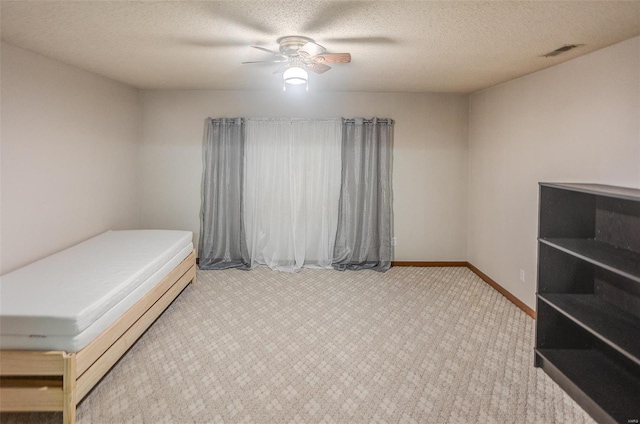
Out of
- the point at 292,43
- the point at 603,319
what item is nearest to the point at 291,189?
the point at 292,43

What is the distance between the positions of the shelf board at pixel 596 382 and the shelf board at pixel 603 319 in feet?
1.17

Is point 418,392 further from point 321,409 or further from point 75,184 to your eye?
point 75,184

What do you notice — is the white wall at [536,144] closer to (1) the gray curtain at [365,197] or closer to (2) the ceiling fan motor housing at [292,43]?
(1) the gray curtain at [365,197]

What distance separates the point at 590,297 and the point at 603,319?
38cm

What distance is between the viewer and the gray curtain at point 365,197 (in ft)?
17.0

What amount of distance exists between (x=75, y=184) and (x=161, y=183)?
1520 mm

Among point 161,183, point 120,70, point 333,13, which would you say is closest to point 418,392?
point 333,13

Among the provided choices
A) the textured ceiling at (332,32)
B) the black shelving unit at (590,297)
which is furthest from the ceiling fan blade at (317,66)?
the black shelving unit at (590,297)

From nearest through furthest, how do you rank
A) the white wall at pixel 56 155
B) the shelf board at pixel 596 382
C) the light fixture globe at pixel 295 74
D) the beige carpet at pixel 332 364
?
the shelf board at pixel 596 382 → the beige carpet at pixel 332 364 → the light fixture globe at pixel 295 74 → the white wall at pixel 56 155

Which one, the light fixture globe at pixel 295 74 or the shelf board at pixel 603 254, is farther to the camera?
the light fixture globe at pixel 295 74

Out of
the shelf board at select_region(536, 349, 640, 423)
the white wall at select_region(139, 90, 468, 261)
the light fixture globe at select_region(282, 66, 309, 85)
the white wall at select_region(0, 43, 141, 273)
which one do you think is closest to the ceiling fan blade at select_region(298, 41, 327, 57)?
the light fixture globe at select_region(282, 66, 309, 85)

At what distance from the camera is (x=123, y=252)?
11.6ft

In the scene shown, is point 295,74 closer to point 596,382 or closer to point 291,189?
point 291,189

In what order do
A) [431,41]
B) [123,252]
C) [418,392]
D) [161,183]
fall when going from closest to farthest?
[418,392]
[431,41]
[123,252]
[161,183]
